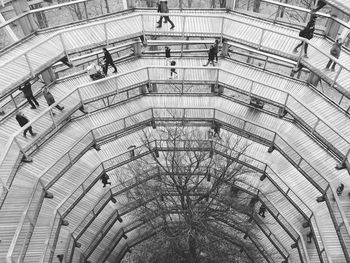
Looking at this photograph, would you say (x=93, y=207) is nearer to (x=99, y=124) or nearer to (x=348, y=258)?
(x=99, y=124)

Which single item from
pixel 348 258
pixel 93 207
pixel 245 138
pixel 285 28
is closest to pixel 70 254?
pixel 93 207

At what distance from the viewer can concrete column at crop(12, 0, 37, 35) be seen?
2180cm

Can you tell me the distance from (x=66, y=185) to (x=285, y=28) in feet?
58.6

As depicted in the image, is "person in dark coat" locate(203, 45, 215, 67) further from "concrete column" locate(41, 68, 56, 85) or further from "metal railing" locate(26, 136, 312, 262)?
"concrete column" locate(41, 68, 56, 85)

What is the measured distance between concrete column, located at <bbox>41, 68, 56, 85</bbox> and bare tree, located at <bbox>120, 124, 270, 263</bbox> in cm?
759

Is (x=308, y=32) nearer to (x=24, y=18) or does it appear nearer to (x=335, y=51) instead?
(x=335, y=51)

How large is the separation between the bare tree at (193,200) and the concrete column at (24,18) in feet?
34.2

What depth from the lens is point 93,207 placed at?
24453 mm

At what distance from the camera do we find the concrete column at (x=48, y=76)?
79.8ft

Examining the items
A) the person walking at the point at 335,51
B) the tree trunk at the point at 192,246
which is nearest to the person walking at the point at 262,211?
the tree trunk at the point at 192,246

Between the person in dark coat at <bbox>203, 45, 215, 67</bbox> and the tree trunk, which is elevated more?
the person in dark coat at <bbox>203, 45, 215, 67</bbox>

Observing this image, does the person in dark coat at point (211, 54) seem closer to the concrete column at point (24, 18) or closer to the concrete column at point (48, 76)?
the concrete column at point (48, 76)

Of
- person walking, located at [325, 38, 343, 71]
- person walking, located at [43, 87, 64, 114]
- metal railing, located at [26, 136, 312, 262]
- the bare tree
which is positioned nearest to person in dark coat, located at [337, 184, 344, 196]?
metal railing, located at [26, 136, 312, 262]

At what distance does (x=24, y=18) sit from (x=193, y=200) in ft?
54.0
